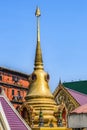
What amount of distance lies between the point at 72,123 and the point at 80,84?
26403mm

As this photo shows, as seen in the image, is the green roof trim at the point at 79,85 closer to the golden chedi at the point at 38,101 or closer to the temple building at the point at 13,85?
the golden chedi at the point at 38,101

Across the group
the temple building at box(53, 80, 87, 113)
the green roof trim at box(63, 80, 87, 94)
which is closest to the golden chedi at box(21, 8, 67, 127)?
the temple building at box(53, 80, 87, 113)

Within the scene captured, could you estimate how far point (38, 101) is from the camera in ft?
93.3

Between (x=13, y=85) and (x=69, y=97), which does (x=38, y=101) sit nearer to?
(x=69, y=97)

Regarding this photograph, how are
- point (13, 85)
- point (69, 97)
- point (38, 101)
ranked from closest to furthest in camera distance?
point (38, 101) < point (69, 97) < point (13, 85)

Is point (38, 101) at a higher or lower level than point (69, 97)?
lower

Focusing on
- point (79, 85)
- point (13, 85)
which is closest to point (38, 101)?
point (79, 85)

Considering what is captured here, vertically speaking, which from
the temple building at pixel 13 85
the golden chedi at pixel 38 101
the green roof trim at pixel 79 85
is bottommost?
the golden chedi at pixel 38 101

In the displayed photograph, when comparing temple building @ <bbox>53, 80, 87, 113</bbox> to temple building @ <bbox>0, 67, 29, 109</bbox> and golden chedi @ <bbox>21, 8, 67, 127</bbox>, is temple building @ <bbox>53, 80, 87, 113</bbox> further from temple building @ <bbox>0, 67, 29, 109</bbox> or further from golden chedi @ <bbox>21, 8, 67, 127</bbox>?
temple building @ <bbox>0, 67, 29, 109</bbox>

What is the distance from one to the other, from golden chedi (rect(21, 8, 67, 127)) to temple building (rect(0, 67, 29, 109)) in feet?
61.7

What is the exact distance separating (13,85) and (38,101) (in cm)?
2245

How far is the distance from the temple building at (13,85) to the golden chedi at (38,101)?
61.7ft

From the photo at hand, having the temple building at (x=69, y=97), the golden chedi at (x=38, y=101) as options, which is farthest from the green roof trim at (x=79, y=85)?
the golden chedi at (x=38, y=101)

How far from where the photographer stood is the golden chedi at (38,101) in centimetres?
2730
